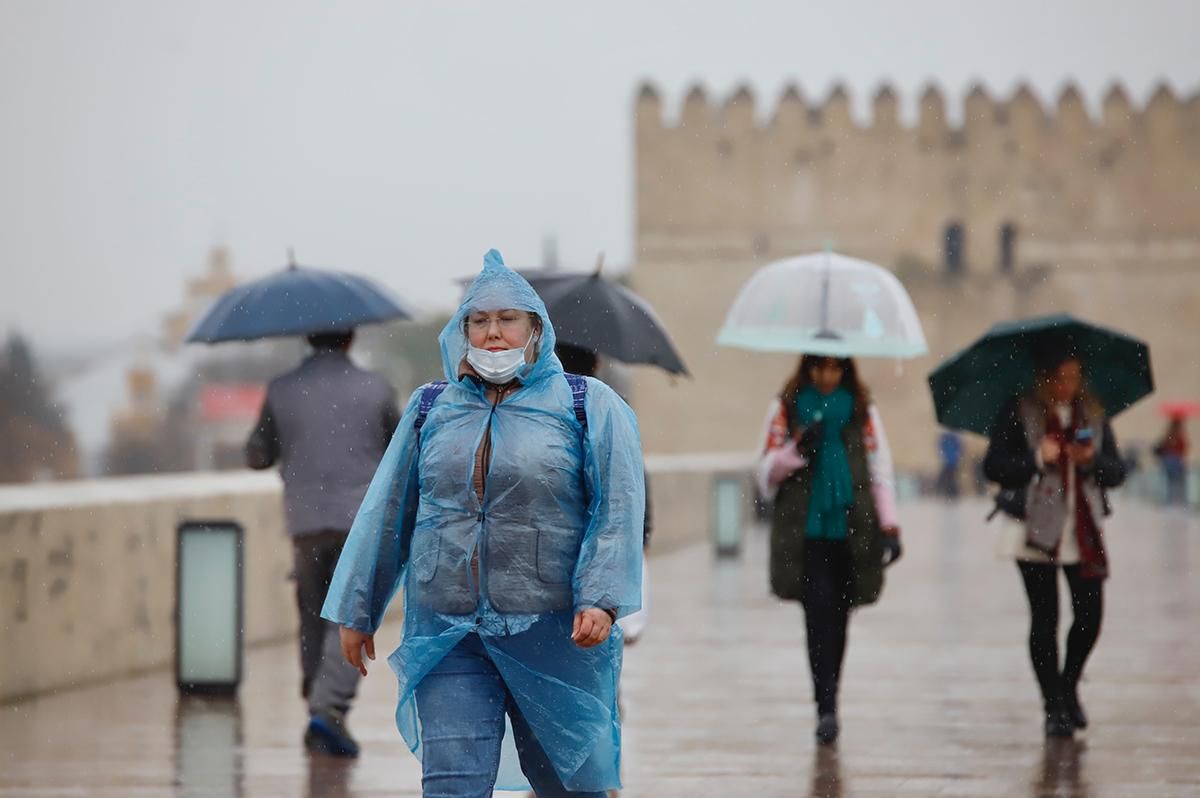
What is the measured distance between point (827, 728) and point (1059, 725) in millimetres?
800

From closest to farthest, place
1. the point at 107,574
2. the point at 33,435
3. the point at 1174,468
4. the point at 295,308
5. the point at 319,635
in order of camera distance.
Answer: the point at 319,635 < the point at 295,308 < the point at 107,574 < the point at 1174,468 < the point at 33,435

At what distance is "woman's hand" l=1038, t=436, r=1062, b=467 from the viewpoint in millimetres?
7742

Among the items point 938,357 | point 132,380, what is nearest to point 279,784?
point 938,357

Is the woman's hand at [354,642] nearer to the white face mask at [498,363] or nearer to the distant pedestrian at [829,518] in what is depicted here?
the white face mask at [498,363]

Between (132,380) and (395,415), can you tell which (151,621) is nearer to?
(395,415)

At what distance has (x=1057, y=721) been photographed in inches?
305

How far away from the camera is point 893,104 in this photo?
58438mm

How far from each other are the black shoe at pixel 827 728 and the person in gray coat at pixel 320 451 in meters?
1.52

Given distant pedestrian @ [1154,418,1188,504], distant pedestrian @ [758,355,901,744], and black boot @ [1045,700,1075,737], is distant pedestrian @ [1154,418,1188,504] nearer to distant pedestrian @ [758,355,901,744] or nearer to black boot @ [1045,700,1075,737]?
black boot @ [1045,700,1075,737]

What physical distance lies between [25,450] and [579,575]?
46.1m

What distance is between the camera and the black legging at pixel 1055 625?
775cm

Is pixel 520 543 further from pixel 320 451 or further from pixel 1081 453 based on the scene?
pixel 1081 453

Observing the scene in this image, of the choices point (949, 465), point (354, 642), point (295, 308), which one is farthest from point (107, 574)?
point (949, 465)

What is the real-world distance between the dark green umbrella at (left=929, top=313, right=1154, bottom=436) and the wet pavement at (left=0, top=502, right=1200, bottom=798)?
1115mm
